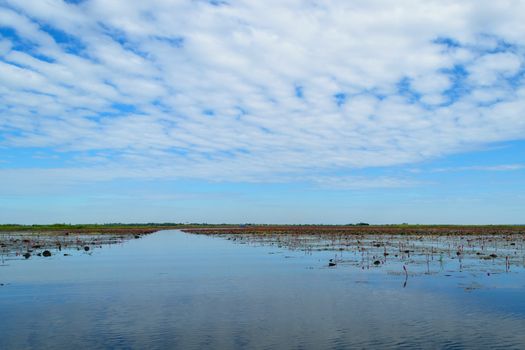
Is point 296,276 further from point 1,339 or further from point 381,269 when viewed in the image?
point 1,339

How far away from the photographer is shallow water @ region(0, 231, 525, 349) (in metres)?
11.4

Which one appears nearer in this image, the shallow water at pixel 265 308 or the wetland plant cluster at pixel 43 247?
the shallow water at pixel 265 308

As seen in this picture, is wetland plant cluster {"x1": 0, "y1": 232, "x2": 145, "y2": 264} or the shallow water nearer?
the shallow water

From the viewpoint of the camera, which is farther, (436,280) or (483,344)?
(436,280)

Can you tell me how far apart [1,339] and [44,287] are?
849 centimetres

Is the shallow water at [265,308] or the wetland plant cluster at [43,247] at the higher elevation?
the wetland plant cluster at [43,247]

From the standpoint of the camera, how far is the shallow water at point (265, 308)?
1136 centimetres

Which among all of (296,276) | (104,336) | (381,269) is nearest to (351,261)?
(381,269)

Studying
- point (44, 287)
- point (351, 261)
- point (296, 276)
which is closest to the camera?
point (44, 287)

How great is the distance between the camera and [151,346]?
1087cm

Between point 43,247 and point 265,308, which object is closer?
point 265,308

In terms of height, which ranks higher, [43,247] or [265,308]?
[43,247]

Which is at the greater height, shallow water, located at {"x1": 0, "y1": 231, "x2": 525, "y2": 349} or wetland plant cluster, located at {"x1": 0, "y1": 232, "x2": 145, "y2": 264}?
wetland plant cluster, located at {"x1": 0, "y1": 232, "x2": 145, "y2": 264}

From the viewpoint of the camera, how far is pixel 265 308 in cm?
1489
